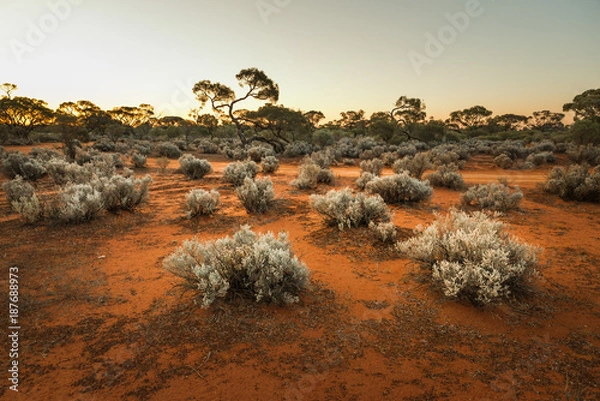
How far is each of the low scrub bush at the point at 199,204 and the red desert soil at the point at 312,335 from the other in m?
2.05

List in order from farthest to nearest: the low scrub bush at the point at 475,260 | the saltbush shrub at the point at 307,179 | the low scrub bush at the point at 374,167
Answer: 1. the low scrub bush at the point at 374,167
2. the saltbush shrub at the point at 307,179
3. the low scrub bush at the point at 475,260

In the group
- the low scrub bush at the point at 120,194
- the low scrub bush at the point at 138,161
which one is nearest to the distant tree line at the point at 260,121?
the low scrub bush at the point at 138,161

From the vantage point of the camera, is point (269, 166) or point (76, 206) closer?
point (76, 206)

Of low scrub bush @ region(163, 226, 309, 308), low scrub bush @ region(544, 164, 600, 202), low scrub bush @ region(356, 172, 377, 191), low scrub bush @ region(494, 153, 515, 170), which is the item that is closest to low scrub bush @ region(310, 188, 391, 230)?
low scrub bush @ region(163, 226, 309, 308)

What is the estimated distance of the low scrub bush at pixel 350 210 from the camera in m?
6.48

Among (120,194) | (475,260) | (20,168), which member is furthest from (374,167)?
(20,168)

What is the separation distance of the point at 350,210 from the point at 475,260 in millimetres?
2875

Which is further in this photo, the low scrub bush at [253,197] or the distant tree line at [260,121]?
the distant tree line at [260,121]

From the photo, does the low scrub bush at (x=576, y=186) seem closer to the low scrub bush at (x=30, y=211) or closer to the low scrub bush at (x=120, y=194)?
the low scrub bush at (x=120, y=194)

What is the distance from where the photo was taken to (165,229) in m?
6.93

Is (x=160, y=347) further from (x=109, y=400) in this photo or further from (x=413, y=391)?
(x=413, y=391)

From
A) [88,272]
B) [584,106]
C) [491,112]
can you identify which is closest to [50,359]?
[88,272]

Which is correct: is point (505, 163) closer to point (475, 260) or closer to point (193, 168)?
point (475, 260)

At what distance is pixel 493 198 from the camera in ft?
28.0
